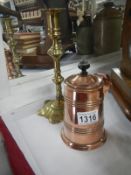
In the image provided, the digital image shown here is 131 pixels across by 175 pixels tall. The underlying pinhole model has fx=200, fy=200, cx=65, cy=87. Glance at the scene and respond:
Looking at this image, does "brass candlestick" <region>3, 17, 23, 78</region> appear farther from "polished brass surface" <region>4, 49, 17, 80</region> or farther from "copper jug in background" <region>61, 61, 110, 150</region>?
"copper jug in background" <region>61, 61, 110, 150</region>

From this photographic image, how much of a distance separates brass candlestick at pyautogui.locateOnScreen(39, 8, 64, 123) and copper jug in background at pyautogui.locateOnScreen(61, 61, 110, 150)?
0.10 m

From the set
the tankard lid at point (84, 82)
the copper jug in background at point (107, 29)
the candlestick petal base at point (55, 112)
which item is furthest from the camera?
the copper jug in background at point (107, 29)

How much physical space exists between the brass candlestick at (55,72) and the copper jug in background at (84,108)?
101 millimetres

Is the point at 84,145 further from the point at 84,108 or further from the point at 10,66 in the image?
the point at 10,66

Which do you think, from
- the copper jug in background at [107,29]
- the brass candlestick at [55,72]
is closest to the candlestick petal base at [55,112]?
the brass candlestick at [55,72]

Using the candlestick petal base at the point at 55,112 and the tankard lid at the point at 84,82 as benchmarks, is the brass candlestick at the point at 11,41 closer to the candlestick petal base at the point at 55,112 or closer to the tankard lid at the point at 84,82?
the candlestick petal base at the point at 55,112

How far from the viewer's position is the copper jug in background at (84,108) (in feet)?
1.50

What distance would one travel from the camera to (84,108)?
0.47 metres

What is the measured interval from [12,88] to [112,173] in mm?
435

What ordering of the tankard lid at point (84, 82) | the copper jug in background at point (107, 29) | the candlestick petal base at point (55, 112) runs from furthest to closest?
the copper jug in background at point (107, 29) < the candlestick petal base at point (55, 112) < the tankard lid at point (84, 82)

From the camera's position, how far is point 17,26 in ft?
2.47

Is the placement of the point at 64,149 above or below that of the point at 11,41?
below

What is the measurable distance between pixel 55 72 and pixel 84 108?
17 cm

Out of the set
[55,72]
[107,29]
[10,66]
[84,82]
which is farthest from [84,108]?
[107,29]
